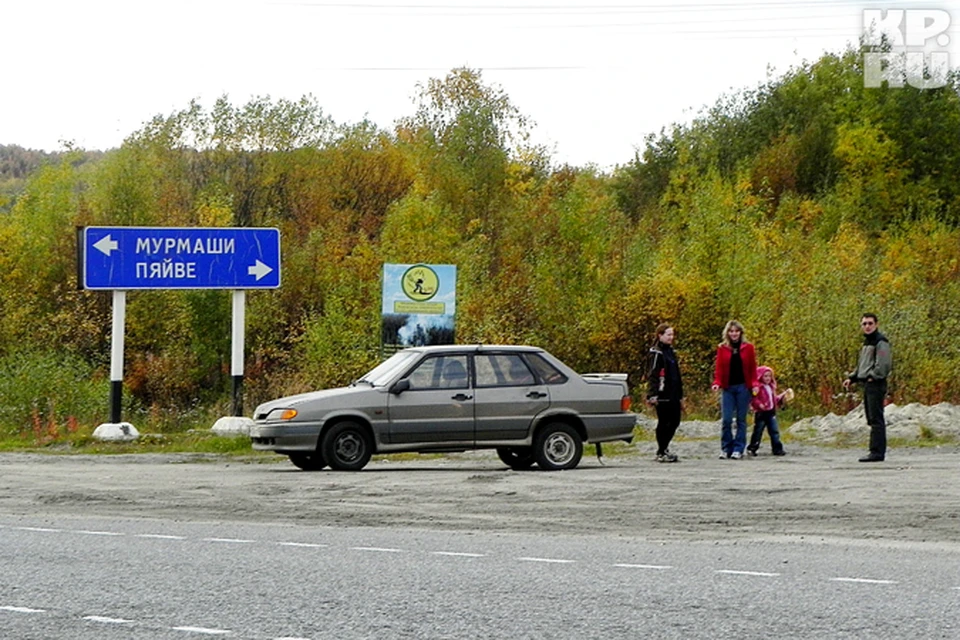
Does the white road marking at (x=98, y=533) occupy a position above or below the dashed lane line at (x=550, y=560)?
below

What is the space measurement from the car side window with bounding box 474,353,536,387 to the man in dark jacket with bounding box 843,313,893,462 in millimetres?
4385

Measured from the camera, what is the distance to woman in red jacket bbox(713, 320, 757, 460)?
22.1 metres

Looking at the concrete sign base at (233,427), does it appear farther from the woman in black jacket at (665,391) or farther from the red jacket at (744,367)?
the red jacket at (744,367)

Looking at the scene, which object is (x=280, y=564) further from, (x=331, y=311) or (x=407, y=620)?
(x=331, y=311)

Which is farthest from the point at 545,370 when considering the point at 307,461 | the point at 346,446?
the point at 307,461

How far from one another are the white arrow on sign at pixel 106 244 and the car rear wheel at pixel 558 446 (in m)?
10.2

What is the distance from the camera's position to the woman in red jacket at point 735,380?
22094 millimetres

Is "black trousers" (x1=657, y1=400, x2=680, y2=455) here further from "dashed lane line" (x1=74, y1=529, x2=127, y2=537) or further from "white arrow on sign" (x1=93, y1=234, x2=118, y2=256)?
"white arrow on sign" (x1=93, y1=234, x2=118, y2=256)

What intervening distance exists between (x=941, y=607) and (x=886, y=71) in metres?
70.0

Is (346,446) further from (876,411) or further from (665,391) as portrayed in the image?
(876,411)

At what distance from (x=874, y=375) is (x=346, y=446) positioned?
7.19 metres

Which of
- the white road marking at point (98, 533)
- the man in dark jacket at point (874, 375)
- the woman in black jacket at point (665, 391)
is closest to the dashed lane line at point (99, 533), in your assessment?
the white road marking at point (98, 533)

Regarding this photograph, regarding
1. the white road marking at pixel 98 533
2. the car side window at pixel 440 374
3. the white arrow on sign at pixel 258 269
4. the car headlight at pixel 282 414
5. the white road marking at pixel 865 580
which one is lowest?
the white road marking at pixel 98 533

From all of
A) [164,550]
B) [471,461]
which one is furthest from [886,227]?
[164,550]
